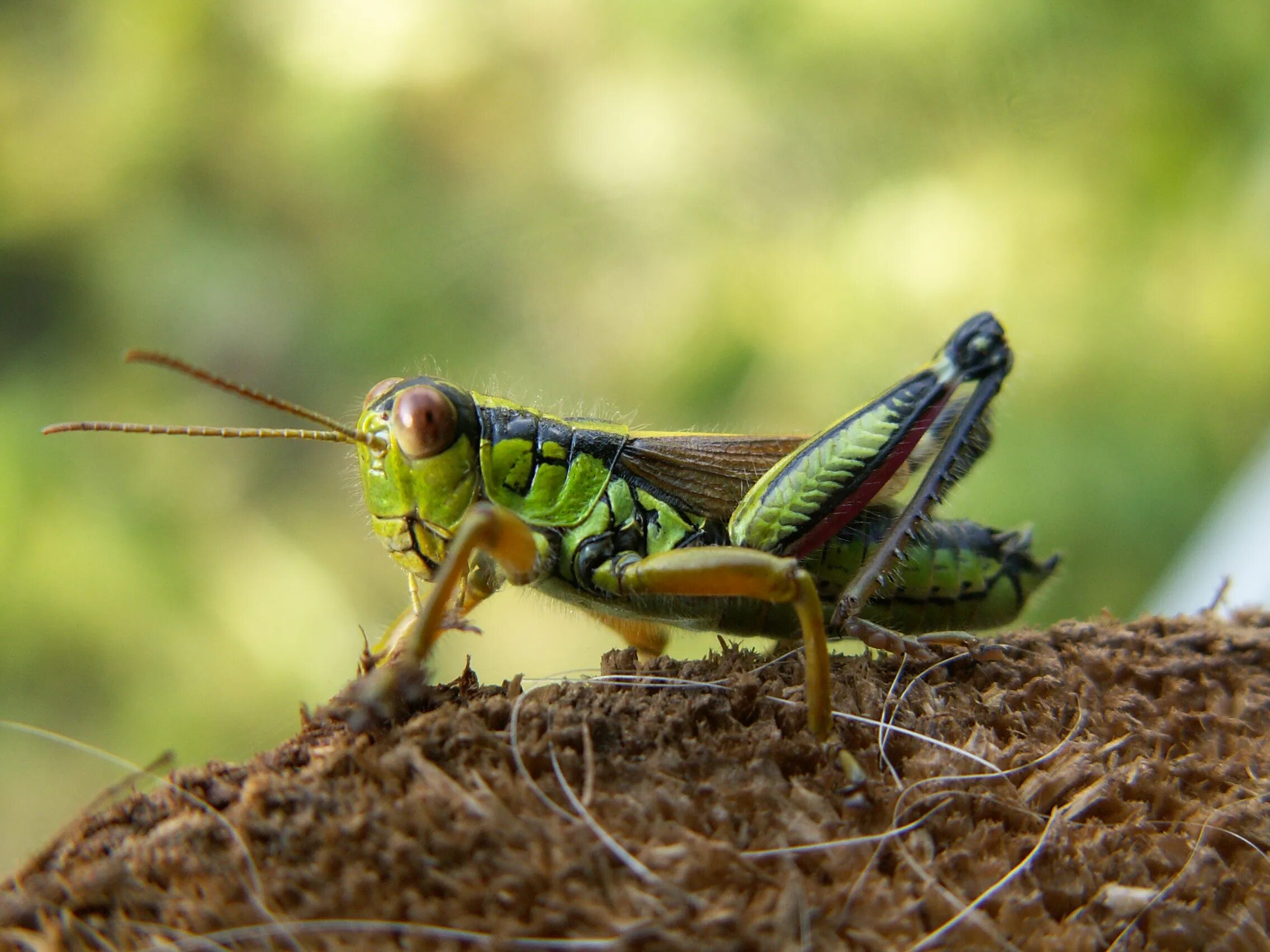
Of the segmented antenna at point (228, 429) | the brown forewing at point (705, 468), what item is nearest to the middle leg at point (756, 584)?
the brown forewing at point (705, 468)

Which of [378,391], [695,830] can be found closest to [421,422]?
[378,391]

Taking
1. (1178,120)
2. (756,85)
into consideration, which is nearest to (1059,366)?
(1178,120)

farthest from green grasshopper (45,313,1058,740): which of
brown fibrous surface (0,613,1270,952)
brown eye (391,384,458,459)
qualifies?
brown fibrous surface (0,613,1270,952)

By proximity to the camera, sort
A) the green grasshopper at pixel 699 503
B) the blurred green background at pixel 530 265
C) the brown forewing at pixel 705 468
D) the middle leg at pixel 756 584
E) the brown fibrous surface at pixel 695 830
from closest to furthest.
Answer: the brown fibrous surface at pixel 695 830 < the middle leg at pixel 756 584 < the green grasshopper at pixel 699 503 < the brown forewing at pixel 705 468 < the blurred green background at pixel 530 265

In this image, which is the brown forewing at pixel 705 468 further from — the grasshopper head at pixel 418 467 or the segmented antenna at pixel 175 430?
the segmented antenna at pixel 175 430

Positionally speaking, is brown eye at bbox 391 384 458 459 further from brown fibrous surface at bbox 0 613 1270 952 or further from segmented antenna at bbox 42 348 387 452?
brown fibrous surface at bbox 0 613 1270 952
